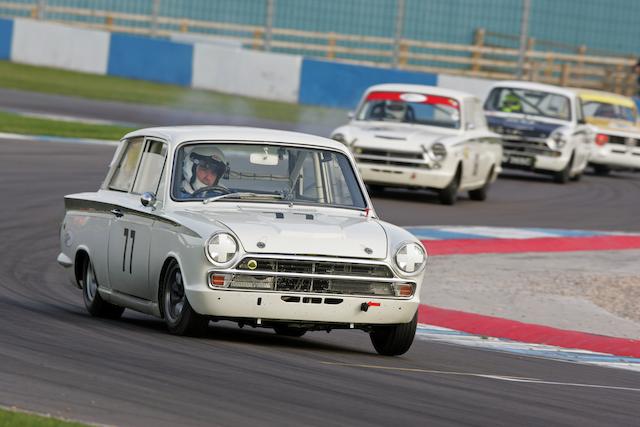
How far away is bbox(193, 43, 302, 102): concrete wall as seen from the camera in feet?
115

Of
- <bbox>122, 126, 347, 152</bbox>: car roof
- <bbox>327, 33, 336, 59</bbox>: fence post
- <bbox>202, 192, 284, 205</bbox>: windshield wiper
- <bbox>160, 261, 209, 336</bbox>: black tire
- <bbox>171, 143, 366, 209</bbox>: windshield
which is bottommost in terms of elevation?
<bbox>160, 261, 209, 336</bbox>: black tire

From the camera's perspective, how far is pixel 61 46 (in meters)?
35.8

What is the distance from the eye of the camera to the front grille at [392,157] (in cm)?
1905

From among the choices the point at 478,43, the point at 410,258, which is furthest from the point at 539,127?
the point at 410,258

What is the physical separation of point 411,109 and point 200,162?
10.6m

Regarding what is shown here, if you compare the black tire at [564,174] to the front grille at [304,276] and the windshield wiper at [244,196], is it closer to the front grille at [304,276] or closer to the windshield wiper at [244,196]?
the windshield wiper at [244,196]

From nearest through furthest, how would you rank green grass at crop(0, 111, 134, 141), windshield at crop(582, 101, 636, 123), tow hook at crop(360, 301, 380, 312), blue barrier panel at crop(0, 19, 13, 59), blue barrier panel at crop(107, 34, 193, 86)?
tow hook at crop(360, 301, 380, 312) → green grass at crop(0, 111, 134, 141) → windshield at crop(582, 101, 636, 123) → blue barrier panel at crop(107, 34, 193, 86) → blue barrier panel at crop(0, 19, 13, 59)

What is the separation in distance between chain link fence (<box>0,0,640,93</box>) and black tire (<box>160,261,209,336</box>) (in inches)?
1097

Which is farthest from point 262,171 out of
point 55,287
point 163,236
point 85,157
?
point 85,157

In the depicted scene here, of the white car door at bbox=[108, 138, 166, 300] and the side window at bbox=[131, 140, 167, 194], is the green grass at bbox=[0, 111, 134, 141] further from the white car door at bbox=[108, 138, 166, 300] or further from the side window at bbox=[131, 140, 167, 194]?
the side window at bbox=[131, 140, 167, 194]

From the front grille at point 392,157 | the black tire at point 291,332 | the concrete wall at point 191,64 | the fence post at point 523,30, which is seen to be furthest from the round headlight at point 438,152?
the concrete wall at point 191,64

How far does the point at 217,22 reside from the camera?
129 ft

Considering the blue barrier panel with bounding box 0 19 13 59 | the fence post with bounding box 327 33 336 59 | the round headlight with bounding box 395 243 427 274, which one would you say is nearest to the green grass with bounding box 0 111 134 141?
the blue barrier panel with bounding box 0 19 13 59

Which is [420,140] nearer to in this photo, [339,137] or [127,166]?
[339,137]
